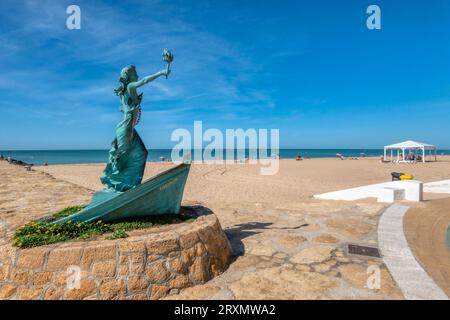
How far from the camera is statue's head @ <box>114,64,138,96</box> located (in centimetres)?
491

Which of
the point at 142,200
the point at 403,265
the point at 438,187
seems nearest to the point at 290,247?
the point at 403,265

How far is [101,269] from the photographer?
349 centimetres

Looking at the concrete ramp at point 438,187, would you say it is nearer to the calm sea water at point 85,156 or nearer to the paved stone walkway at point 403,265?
the paved stone walkway at point 403,265

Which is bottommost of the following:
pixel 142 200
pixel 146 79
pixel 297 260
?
pixel 297 260

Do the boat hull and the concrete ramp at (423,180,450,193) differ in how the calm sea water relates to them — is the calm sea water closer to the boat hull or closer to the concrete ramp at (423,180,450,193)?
the concrete ramp at (423,180,450,193)

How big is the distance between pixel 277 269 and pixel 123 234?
243cm

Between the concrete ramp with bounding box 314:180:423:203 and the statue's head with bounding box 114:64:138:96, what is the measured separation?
332 inches

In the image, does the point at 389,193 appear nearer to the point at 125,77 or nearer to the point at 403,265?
the point at 403,265

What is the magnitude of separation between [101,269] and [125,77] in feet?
10.6

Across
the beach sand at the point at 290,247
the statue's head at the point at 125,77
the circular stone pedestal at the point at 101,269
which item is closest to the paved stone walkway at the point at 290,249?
the beach sand at the point at 290,247

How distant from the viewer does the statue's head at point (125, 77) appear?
4.91 meters

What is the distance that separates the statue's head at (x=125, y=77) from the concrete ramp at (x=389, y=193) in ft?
27.7
